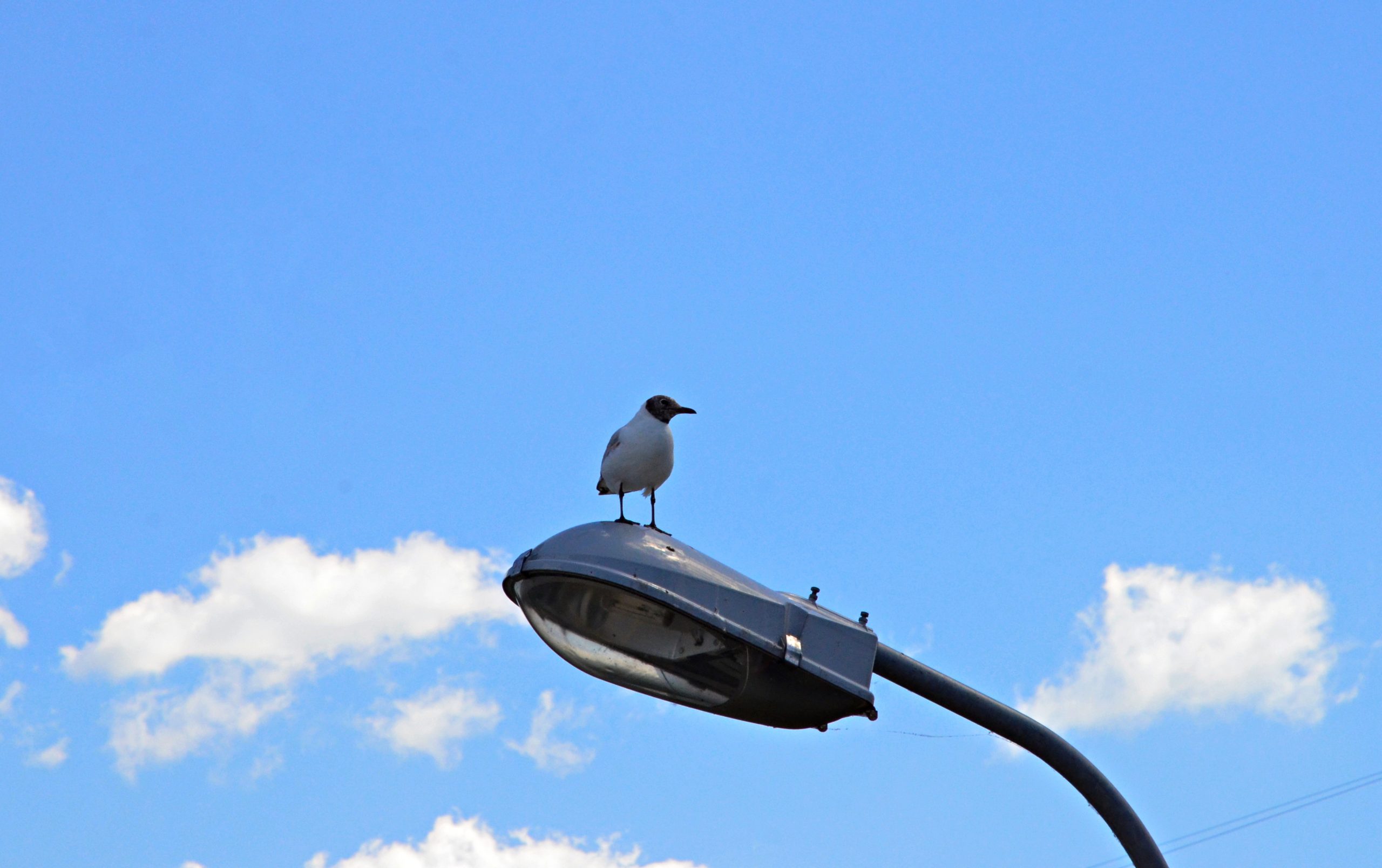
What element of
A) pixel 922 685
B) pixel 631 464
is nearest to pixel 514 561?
pixel 922 685

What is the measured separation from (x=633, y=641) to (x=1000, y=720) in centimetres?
150

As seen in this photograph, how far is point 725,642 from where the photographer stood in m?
5.87

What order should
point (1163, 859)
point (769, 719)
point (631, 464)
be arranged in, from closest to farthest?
1. point (1163, 859)
2. point (769, 719)
3. point (631, 464)

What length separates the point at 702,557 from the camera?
19.6 feet

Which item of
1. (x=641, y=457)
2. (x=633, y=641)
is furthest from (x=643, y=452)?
(x=633, y=641)

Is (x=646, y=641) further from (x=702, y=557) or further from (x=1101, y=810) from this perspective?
(x=1101, y=810)

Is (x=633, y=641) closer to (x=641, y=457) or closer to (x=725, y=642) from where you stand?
(x=725, y=642)

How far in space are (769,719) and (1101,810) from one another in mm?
1355

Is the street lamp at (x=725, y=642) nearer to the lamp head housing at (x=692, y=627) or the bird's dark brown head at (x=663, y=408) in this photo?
the lamp head housing at (x=692, y=627)

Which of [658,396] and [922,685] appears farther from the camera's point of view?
[658,396]

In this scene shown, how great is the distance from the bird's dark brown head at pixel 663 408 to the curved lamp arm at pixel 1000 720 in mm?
4319

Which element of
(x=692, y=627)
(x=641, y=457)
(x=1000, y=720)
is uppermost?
(x=641, y=457)

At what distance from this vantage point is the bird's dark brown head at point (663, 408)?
1022 cm

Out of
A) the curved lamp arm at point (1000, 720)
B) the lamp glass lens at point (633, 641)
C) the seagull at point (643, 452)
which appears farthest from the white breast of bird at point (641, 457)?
the curved lamp arm at point (1000, 720)
